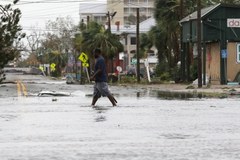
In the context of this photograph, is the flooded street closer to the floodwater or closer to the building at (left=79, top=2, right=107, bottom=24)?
the floodwater

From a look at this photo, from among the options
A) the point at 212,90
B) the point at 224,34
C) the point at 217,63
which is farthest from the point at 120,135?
the point at 217,63

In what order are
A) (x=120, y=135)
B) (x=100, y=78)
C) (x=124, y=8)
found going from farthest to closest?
(x=124, y=8), (x=100, y=78), (x=120, y=135)

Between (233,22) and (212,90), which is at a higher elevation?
(233,22)

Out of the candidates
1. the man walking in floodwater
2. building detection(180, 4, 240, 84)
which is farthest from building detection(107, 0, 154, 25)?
the man walking in floodwater

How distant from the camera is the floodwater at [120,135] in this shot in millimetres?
9641

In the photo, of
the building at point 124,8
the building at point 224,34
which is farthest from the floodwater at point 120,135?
the building at point 124,8

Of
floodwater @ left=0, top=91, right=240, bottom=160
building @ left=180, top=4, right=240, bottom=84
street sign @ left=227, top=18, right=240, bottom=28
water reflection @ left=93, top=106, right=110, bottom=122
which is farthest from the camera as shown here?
street sign @ left=227, top=18, right=240, bottom=28

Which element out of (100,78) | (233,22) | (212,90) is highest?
(233,22)

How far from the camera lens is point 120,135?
1209 centimetres

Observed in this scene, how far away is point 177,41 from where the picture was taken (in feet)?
213

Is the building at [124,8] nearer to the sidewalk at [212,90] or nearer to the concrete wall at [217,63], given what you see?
the concrete wall at [217,63]

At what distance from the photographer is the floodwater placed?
31.6 ft

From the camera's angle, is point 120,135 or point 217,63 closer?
point 120,135

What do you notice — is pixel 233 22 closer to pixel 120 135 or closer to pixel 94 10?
pixel 120 135
